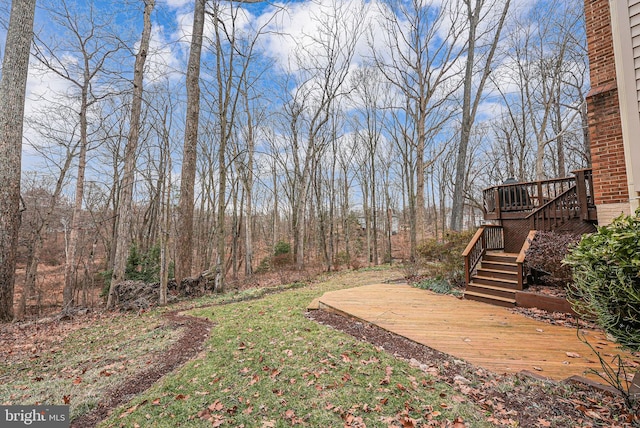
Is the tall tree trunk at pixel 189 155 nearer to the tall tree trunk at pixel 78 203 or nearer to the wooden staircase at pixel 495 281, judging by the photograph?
the tall tree trunk at pixel 78 203

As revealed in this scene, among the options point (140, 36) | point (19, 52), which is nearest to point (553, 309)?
point (19, 52)

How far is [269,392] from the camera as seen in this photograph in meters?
2.75

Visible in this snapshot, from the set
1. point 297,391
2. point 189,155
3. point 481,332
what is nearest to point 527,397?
point 481,332

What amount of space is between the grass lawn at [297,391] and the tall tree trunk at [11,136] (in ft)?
16.6

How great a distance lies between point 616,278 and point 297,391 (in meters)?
2.98

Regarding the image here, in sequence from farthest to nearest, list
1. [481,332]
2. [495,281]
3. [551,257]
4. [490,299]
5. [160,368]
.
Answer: [495,281] < [490,299] < [551,257] < [481,332] < [160,368]

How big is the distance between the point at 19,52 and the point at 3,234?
154 inches

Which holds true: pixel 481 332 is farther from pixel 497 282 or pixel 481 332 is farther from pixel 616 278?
pixel 497 282

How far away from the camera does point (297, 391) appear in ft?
8.99

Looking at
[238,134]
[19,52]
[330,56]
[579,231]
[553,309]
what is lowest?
[553,309]

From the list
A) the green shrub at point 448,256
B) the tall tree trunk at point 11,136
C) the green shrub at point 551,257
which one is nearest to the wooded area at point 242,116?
the tall tree trunk at point 11,136

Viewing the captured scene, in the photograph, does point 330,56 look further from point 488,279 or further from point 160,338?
point 160,338

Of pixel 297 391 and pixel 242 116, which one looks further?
pixel 242 116

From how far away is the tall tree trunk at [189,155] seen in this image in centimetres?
835
